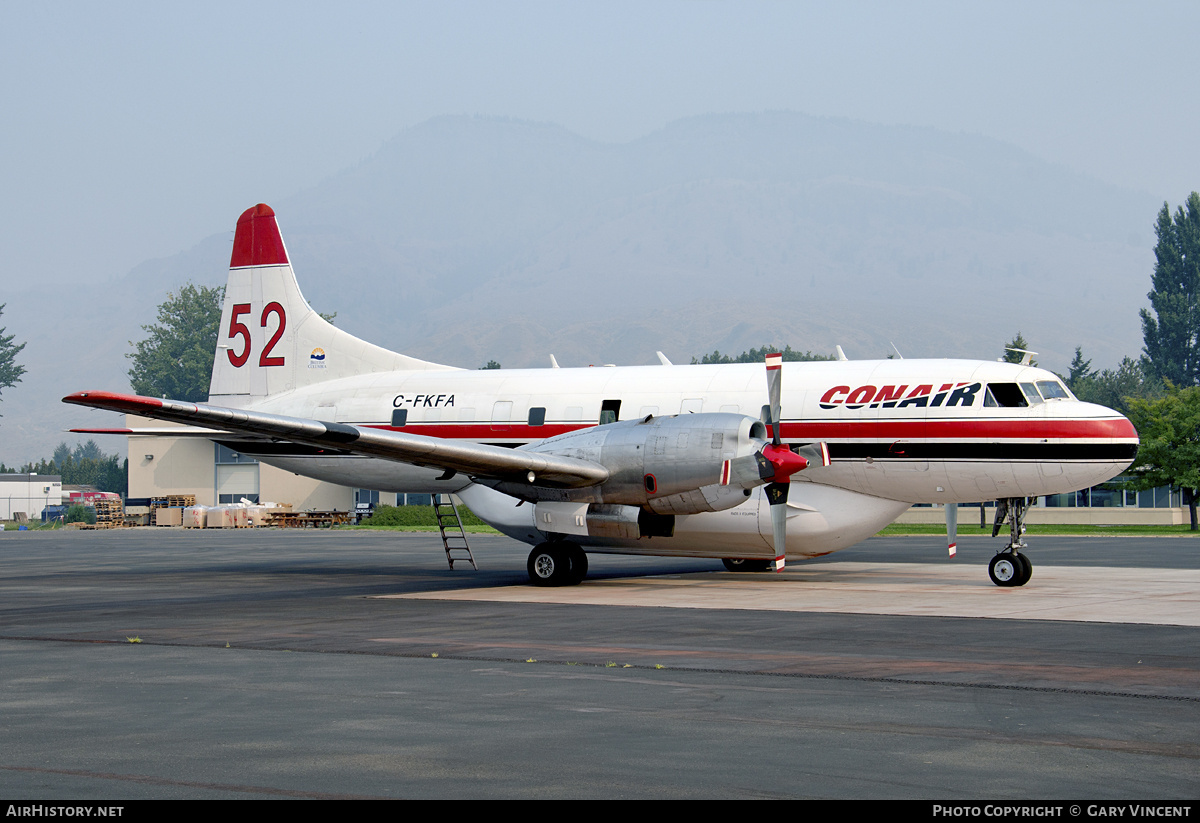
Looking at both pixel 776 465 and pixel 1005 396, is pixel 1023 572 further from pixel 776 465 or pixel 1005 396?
pixel 776 465

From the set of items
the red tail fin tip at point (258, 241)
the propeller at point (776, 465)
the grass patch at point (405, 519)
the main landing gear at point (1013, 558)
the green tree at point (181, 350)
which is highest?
the green tree at point (181, 350)

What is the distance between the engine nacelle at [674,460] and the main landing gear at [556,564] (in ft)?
5.15

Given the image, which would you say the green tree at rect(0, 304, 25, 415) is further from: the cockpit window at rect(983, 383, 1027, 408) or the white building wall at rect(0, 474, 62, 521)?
the cockpit window at rect(983, 383, 1027, 408)

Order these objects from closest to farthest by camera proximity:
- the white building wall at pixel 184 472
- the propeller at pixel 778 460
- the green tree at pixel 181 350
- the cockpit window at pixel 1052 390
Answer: the propeller at pixel 778 460 → the cockpit window at pixel 1052 390 → the white building wall at pixel 184 472 → the green tree at pixel 181 350

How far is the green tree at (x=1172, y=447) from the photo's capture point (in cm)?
5056

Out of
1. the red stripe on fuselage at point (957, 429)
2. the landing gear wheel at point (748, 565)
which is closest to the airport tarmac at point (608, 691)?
the red stripe on fuselage at point (957, 429)

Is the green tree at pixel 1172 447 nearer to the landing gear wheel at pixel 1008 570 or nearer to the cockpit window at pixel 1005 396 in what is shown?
the landing gear wheel at pixel 1008 570

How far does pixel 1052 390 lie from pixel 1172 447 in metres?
35.4

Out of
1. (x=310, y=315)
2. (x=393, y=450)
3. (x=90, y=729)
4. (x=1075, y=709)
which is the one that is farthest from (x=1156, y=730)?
(x=310, y=315)

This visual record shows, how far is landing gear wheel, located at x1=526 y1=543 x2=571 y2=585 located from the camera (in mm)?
22266

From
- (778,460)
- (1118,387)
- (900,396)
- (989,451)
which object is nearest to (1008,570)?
(989,451)

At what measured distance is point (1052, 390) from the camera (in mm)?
21016

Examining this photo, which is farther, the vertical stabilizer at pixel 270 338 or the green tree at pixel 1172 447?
the green tree at pixel 1172 447

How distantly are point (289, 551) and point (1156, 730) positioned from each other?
3274 cm
